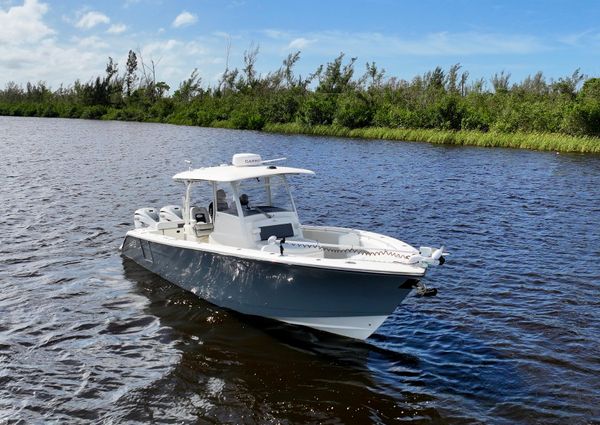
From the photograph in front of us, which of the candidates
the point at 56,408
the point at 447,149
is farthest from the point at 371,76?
the point at 56,408

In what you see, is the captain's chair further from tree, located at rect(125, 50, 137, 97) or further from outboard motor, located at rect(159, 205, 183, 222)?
tree, located at rect(125, 50, 137, 97)

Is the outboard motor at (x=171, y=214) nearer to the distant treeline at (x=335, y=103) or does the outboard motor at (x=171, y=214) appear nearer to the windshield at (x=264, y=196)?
the windshield at (x=264, y=196)

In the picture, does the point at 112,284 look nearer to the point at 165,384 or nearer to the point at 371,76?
the point at 165,384

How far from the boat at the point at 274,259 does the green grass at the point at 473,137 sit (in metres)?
37.6

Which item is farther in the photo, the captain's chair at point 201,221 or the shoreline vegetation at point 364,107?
the shoreline vegetation at point 364,107

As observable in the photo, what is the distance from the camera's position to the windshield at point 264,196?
1072 cm

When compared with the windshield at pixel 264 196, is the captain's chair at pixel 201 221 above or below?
below

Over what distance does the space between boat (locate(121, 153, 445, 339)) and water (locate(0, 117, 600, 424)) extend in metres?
0.55

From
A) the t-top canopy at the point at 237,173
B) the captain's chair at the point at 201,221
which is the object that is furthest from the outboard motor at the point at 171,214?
the t-top canopy at the point at 237,173

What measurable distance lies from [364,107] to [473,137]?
17515 millimetres

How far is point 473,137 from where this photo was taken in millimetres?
48156

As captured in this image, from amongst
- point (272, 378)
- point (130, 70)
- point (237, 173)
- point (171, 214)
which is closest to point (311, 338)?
point (272, 378)

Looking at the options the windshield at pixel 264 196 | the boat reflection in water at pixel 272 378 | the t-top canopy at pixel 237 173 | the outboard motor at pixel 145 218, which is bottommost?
the boat reflection in water at pixel 272 378

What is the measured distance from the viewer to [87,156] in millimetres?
36156
